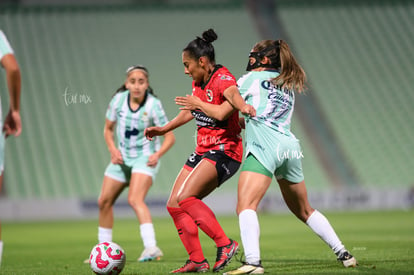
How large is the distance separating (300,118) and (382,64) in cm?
424

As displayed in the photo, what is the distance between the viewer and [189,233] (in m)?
5.85

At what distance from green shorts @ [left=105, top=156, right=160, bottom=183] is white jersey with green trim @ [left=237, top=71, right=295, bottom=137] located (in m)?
2.70

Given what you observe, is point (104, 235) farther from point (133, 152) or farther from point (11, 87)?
point (11, 87)

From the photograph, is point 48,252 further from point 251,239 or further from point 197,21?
point 197,21

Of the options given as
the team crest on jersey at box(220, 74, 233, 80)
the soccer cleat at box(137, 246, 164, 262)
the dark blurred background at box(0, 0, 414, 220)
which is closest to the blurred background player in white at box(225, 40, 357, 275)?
the team crest on jersey at box(220, 74, 233, 80)

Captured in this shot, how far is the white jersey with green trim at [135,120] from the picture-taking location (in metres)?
8.17

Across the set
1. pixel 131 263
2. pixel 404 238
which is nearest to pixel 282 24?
pixel 404 238

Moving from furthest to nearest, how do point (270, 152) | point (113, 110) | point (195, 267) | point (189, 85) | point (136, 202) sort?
A: 1. point (189, 85)
2. point (113, 110)
3. point (136, 202)
4. point (195, 267)
5. point (270, 152)

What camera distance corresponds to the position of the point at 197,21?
26.0 metres

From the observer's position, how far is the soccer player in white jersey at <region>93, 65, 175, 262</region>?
25.7ft

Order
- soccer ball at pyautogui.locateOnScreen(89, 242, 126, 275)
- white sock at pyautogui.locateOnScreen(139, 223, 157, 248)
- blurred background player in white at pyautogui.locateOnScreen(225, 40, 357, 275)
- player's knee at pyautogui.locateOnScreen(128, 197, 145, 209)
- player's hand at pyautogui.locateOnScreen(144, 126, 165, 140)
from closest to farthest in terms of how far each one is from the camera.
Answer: blurred background player in white at pyautogui.locateOnScreen(225, 40, 357, 275) → soccer ball at pyautogui.locateOnScreen(89, 242, 126, 275) → player's hand at pyautogui.locateOnScreen(144, 126, 165, 140) → white sock at pyautogui.locateOnScreen(139, 223, 157, 248) → player's knee at pyautogui.locateOnScreen(128, 197, 145, 209)

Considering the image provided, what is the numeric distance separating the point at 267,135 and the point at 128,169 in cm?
299

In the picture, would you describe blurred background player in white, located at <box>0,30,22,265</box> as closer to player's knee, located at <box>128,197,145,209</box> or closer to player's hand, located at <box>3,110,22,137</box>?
player's hand, located at <box>3,110,22,137</box>

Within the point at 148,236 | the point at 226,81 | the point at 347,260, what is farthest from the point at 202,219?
the point at 148,236
